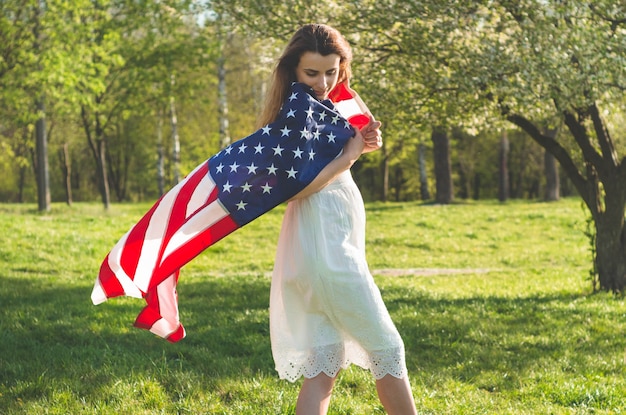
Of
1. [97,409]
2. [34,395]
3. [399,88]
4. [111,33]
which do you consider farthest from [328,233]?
[111,33]

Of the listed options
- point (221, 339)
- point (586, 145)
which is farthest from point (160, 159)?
point (221, 339)

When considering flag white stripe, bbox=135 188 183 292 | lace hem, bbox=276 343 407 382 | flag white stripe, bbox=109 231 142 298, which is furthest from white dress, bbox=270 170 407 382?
flag white stripe, bbox=109 231 142 298

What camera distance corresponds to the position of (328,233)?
3230 millimetres

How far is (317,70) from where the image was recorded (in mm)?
3338

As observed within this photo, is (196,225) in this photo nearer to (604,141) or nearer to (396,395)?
(396,395)

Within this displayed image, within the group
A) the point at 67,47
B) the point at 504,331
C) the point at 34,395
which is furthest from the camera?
the point at 67,47

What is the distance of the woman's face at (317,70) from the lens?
332 cm

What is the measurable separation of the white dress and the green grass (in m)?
1.48

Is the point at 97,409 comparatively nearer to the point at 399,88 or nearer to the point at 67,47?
the point at 399,88

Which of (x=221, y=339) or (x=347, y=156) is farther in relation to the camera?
(x=221, y=339)

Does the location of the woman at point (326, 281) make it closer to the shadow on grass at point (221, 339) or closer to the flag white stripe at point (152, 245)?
the flag white stripe at point (152, 245)

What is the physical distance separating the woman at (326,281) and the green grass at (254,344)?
1.48 meters

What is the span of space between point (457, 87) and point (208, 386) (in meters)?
5.60

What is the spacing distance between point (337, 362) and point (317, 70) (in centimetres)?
134
